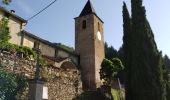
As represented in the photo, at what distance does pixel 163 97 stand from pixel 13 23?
52.3 ft

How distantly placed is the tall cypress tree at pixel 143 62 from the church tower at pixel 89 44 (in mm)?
12474

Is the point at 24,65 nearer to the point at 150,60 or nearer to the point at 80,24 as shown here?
the point at 150,60

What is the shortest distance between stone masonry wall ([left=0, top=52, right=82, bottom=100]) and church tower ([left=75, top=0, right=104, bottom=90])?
1316 cm

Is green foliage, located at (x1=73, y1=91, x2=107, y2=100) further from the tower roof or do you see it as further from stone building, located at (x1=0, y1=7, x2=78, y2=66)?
the tower roof

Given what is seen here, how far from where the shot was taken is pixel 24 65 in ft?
55.7

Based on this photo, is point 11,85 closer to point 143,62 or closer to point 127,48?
point 143,62

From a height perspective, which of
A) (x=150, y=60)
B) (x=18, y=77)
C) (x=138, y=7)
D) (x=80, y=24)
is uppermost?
(x=80, y=24)

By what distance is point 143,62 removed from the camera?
2156 cm

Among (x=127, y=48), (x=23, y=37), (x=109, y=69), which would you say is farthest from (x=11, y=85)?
(x=109, y=69)

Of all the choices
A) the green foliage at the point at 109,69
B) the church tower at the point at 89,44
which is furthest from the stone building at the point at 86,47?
the green foliage at the point at 109,69

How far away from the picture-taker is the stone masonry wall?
15891mm

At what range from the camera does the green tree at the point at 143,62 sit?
20547mm

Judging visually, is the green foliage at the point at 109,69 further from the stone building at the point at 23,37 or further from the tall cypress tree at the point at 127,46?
the tall cypress tree at the point at 127,46

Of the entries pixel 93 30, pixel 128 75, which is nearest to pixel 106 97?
pixel 128 75
